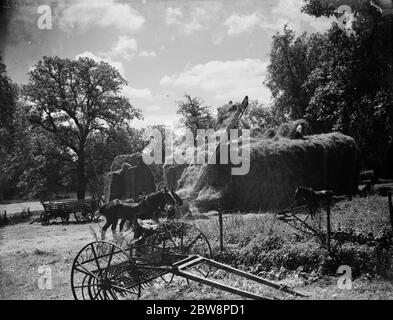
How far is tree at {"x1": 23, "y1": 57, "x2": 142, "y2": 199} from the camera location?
20.1m

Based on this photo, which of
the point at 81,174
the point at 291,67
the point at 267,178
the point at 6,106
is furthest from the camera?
the point at 291,67

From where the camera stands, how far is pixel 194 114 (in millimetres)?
36312

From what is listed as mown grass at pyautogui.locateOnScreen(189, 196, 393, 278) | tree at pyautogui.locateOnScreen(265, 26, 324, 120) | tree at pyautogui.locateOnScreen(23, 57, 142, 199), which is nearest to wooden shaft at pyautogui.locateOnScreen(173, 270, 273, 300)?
mown grass at pyautogui.locateOnScreen(189, 196, 393, 278)

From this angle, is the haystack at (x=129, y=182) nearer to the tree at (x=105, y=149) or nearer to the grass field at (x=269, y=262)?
the grass field at (x=269, y=262)

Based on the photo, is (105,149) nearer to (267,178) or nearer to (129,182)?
(129,182)

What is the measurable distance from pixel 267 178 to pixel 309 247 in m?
8.31

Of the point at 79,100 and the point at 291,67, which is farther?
the point at 291,67

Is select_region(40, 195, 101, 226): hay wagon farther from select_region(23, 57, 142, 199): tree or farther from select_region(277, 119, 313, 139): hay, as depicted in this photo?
select_region(277, 119, 313, 139): hay

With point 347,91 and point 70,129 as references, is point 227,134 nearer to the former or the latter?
point 347,91

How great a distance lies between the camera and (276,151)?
695 inches

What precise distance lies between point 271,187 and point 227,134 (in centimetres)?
387

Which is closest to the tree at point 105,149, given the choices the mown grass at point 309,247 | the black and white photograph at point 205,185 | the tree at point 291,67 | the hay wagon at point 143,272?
the black and white photograph at point 205,185

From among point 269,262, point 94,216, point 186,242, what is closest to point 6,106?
point 94,216

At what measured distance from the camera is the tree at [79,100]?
65.8ft
